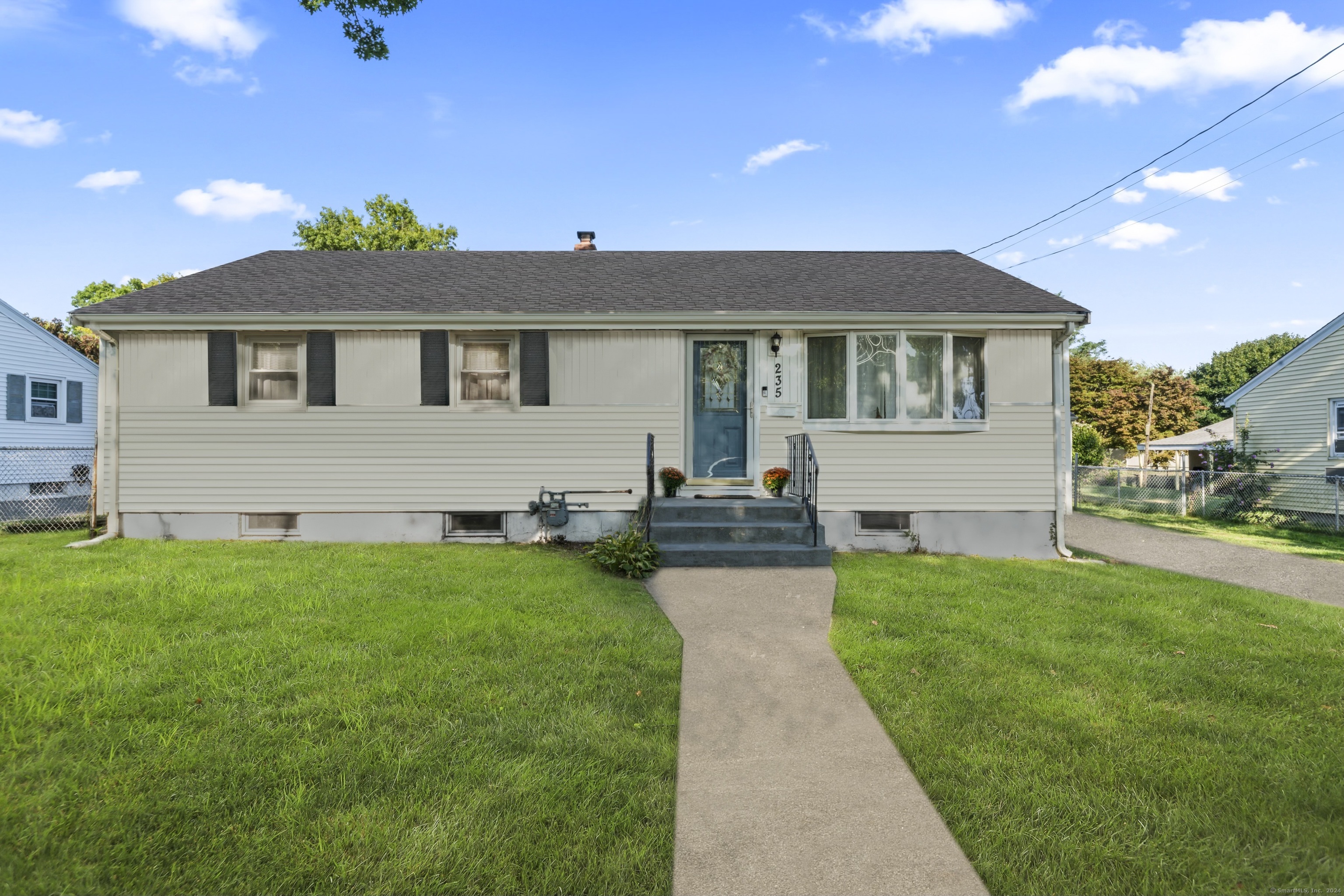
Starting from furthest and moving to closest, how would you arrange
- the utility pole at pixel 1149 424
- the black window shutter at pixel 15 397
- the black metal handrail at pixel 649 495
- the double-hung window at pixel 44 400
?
the utility pole at pixel 1149 424 < the double-hung window at pixel 44 400 < the black window shutter at pixel 15 397 < the black metal handrail at pixel 649 495

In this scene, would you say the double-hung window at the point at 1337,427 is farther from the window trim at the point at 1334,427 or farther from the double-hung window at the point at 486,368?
the double-hung window at the point at 486,368

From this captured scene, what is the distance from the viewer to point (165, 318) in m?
8.50

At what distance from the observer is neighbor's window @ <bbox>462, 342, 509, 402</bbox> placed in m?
8.96

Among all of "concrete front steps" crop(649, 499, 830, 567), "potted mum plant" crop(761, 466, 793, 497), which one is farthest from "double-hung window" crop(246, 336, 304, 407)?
"potted mum plant" crop(761, 466, 793, 497)

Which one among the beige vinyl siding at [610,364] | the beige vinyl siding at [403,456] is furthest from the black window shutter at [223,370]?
the beige vinyl siding at [610,364]

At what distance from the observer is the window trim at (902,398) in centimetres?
866

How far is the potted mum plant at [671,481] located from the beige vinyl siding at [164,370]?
6.50 meters

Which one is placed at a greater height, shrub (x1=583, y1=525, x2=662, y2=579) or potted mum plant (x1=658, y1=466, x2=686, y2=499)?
potted mum plant (x1=658, y1=466, x2=686, y2=499)

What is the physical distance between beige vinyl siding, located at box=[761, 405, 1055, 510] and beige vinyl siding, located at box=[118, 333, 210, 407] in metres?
8.79

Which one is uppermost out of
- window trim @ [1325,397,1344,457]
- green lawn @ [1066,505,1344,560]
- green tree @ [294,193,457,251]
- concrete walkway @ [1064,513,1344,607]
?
green tree @ [294,193,457,251]

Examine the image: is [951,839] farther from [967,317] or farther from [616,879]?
[967,317]

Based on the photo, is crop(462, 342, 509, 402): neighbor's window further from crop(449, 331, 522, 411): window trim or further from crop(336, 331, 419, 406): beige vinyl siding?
crop(336, 331, 419, 406): beige vinyl siding

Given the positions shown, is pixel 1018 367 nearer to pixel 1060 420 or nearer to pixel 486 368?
pixel 1060 420

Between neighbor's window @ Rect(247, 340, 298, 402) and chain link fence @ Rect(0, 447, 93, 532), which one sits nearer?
neighbor's window @ Rect(247, 340, 298, 402)
